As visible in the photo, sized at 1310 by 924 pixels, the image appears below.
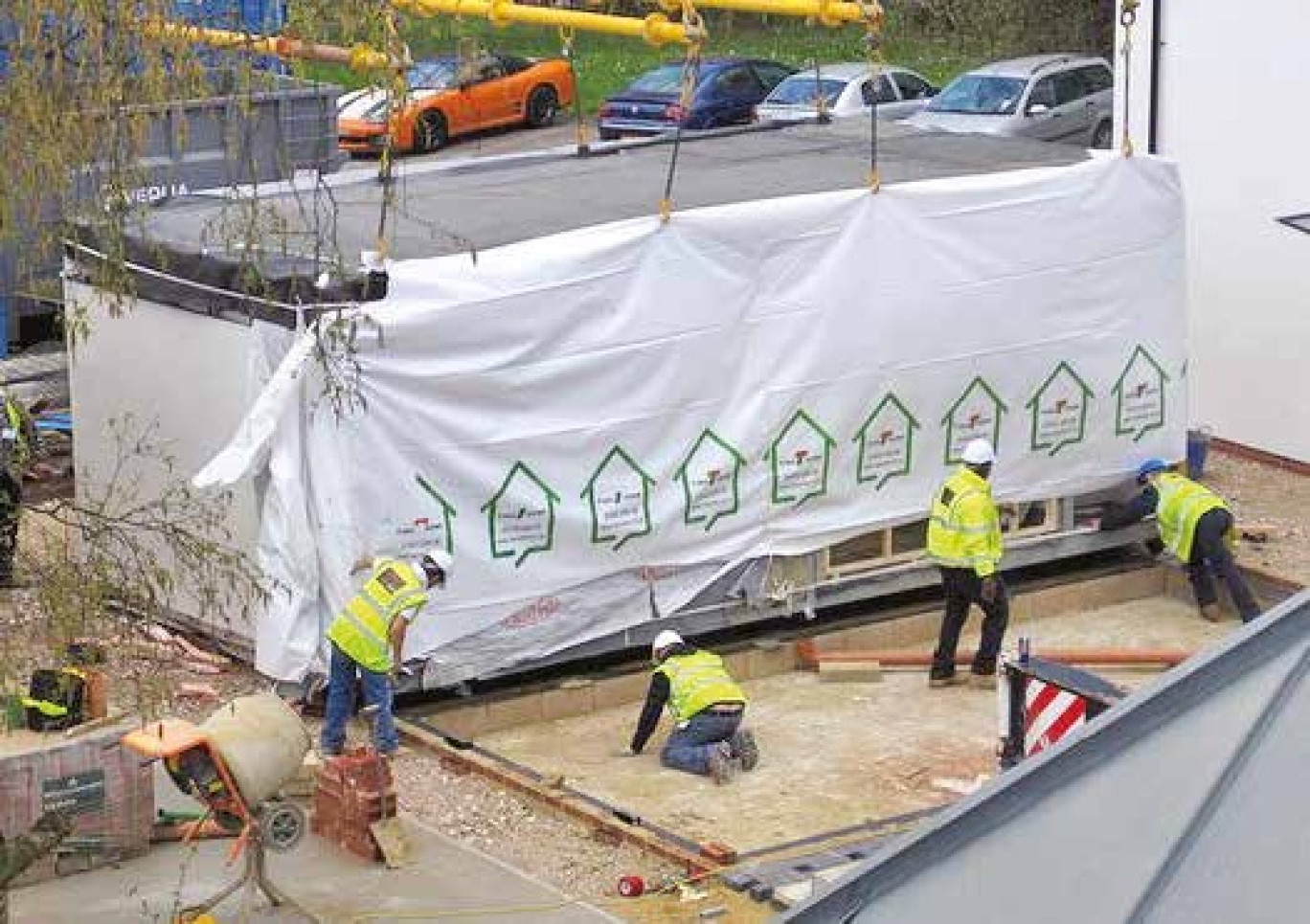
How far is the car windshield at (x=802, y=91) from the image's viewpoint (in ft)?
109

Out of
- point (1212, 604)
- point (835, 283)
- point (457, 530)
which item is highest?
point (835, 283)

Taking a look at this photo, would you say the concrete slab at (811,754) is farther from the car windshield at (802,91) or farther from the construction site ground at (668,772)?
the car windshield at (802,91)

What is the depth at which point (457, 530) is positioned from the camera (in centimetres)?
1538

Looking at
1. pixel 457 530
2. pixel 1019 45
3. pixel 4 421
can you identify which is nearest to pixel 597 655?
pixel 457 530

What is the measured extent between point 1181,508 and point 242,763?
25.5 feet

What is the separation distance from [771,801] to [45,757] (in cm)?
397

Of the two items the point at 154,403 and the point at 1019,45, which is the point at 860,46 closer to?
the point at 1019,45

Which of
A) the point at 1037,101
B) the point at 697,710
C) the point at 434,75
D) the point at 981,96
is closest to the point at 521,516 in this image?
the point at 697,710

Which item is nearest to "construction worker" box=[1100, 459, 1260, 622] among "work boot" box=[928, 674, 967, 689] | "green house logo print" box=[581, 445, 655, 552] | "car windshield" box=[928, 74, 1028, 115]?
"work boot" box=[928, 674, 967, 689]

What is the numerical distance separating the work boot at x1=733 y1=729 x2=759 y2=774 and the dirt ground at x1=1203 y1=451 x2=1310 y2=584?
501 centimetres

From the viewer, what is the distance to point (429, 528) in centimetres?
1524

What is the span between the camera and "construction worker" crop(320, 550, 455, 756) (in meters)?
14.3

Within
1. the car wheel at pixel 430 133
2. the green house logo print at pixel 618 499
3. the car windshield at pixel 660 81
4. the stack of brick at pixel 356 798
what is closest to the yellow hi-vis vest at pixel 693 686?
the green house logo print at pixel 618 499

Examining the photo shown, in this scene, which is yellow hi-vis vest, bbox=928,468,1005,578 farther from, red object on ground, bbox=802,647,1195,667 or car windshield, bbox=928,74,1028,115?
car windshield, bbox=928,74,1028,115
